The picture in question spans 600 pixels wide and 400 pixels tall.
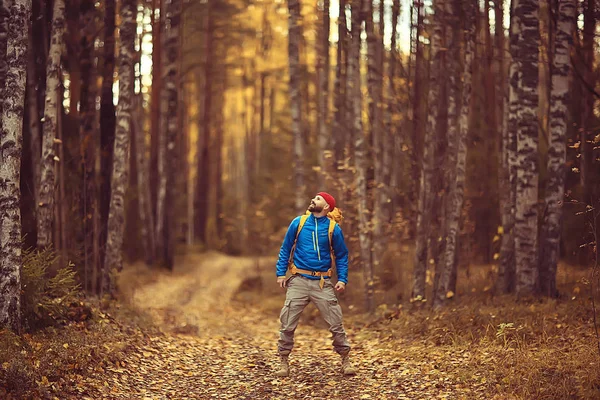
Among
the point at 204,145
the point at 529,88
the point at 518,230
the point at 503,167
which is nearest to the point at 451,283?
the point at 518,230

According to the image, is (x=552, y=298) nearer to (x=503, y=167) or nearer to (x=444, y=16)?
(x=503, y=167)

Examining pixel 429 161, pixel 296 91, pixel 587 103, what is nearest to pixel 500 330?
pixel 429 161

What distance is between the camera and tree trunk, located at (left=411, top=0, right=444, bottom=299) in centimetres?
1191

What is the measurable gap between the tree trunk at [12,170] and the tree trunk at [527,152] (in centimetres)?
800

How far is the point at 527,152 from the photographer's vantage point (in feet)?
36.7

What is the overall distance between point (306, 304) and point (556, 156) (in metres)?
5.67

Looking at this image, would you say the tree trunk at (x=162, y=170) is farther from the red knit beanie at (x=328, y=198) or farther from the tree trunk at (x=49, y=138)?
the red knit beanie at (x=328, y=198)

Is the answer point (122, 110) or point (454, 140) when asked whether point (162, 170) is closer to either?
point (122, 110)

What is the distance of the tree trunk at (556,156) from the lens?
10977 millimetres

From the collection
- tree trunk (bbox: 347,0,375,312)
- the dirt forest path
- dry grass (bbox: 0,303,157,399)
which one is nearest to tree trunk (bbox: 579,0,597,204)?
tree trunk (bbox: 347,0,375,312)

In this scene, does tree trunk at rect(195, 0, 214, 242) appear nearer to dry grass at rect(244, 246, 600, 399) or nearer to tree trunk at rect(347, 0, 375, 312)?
tree trunk at rect(347, 0, 375, 312)

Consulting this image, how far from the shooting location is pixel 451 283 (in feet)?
40.6

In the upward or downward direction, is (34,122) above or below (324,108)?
below

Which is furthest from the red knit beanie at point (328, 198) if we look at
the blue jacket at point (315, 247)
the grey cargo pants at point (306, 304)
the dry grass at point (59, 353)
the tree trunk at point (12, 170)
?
the tree trunk at point (12, 170)
